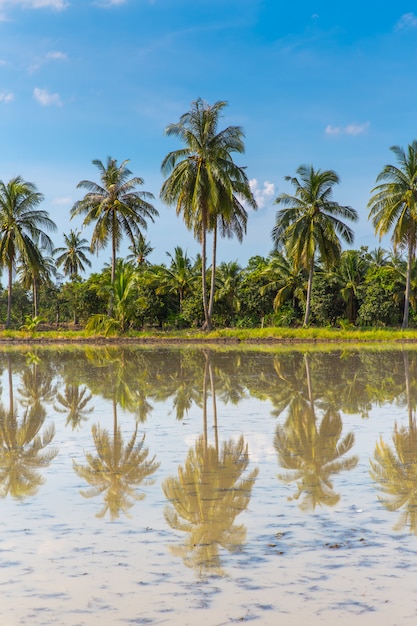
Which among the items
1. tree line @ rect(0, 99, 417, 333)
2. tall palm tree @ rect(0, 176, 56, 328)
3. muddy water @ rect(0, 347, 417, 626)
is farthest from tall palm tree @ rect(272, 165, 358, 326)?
muddy water @ rect(0, 347, 417, 626)

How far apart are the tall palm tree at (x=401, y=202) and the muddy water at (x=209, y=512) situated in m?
25.0

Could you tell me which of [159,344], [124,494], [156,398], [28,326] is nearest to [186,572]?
[124,494]

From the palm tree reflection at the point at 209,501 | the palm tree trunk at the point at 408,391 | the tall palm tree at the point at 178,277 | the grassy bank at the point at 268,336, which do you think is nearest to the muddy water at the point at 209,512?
the palm tree reflection at the point at 209,501

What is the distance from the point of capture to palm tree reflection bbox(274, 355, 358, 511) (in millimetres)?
5277

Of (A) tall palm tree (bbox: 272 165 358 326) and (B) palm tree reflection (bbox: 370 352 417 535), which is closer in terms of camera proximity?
(B) palm tree reflection (bbox: 370 352 417 535)

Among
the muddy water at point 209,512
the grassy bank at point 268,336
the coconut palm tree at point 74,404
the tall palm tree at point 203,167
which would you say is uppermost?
the tall palm tree at point 203,167

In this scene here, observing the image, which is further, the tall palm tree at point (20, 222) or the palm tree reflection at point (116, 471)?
the tall palm tree at point (20, 222)

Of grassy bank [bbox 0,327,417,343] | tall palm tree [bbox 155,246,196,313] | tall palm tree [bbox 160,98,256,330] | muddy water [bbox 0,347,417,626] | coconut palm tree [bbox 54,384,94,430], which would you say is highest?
tall palm tree [bbox 160,98,256,330]

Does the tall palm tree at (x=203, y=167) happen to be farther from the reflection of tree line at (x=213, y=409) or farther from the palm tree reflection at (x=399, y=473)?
the palm tree reflection at (x=399, y=473)

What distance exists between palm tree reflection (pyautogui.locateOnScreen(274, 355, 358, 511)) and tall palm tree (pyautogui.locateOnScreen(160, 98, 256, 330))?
23291 mm

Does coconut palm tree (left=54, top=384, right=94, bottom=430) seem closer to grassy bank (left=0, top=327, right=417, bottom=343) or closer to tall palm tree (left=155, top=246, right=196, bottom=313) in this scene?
grassy bank (left=0, top=327, right=417, bottom=343)

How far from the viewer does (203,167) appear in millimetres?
32312

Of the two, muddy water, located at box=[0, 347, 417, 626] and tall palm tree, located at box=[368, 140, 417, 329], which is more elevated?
tall palm tree, located at box=[368, 140, 417, 329]

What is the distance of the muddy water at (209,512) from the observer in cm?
338
